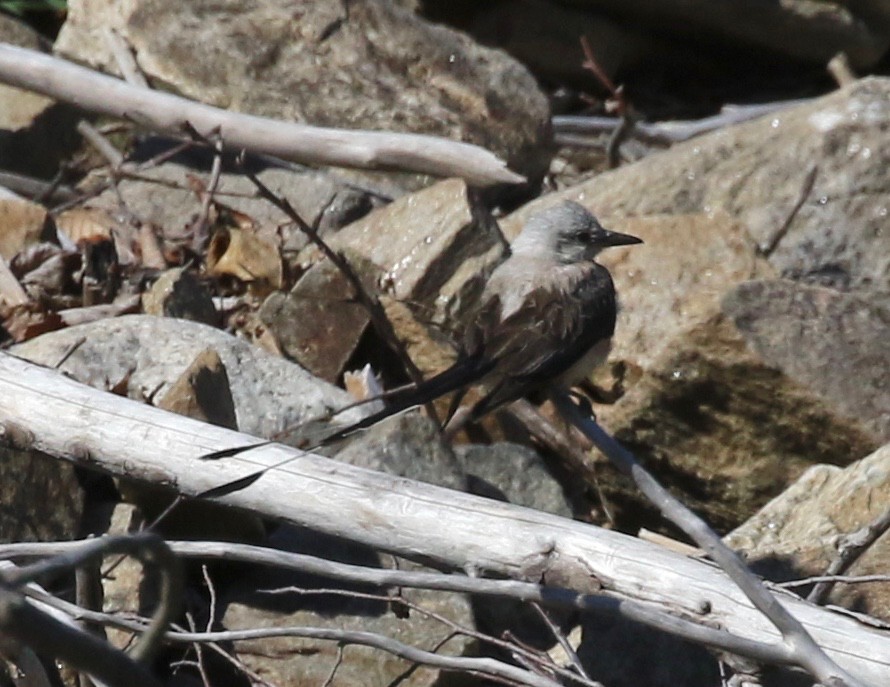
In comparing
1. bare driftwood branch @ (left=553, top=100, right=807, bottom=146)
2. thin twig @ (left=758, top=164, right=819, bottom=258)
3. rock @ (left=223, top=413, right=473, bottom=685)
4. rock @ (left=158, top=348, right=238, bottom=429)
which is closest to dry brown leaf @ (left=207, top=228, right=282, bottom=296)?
rock @ (left=158, top=348, right=238, bottom=429)

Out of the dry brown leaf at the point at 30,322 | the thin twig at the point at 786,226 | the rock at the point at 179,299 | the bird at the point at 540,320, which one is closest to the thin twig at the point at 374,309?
the bird at the point at 540,320

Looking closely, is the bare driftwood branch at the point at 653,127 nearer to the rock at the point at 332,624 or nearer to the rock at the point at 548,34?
the rock at the point at 548,34

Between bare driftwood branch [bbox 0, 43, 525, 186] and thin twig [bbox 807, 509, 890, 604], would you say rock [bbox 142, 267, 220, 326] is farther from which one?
thin twig [bbox 807, 509, 890, 604]

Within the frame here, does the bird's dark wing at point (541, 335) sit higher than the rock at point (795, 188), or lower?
higher

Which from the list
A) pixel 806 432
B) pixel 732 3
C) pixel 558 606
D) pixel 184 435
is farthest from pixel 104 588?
pixel 732 3

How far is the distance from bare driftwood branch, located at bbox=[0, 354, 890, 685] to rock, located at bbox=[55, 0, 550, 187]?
4177mm

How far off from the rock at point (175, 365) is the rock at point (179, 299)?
42 centimetres

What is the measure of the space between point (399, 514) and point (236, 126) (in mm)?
3909

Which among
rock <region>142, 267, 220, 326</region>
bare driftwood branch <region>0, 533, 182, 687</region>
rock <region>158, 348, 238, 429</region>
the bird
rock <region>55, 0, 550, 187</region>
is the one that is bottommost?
rock <region>142, 267, 220, 326</region>

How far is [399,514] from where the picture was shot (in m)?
4.84

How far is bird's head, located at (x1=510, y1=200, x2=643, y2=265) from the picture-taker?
21.9ft

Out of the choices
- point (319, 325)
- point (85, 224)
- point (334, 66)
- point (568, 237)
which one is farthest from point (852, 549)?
point (334, 66)

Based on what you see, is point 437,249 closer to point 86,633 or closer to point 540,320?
point 540,320

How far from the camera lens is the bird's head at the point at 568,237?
6.68 metres
